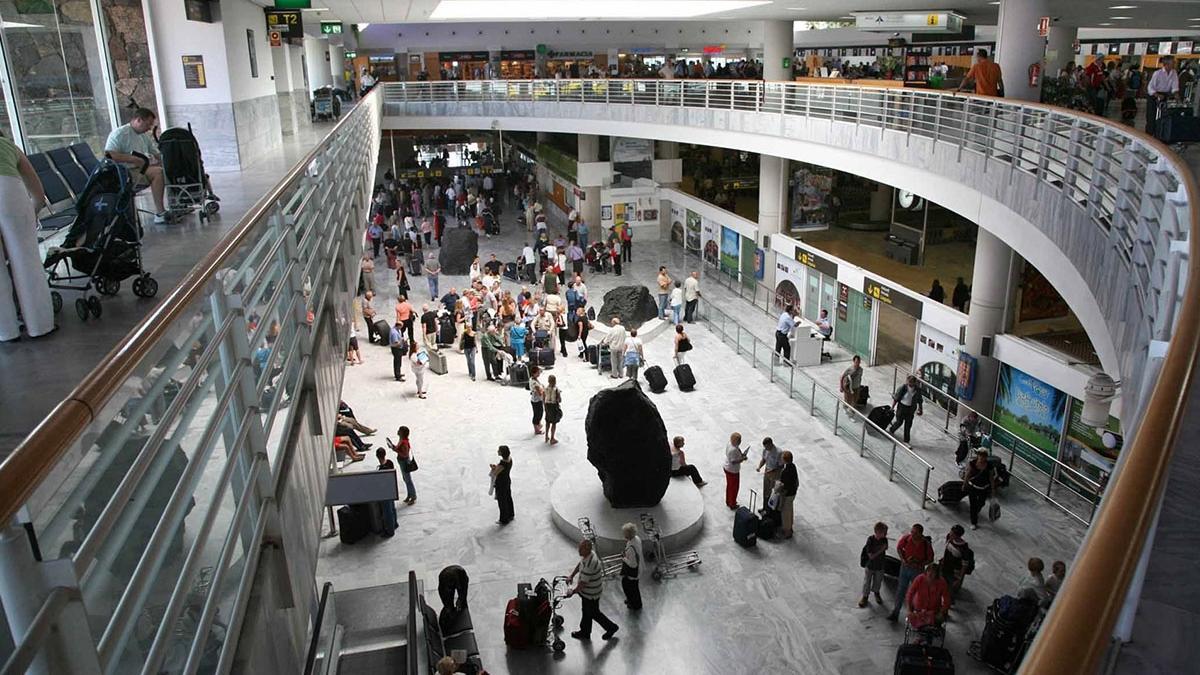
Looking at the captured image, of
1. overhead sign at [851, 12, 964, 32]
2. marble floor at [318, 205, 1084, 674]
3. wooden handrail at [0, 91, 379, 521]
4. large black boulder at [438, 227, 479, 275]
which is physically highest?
overhead sign at [851, 12, 964, 32]

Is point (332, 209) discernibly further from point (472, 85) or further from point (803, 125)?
point (472, 85)

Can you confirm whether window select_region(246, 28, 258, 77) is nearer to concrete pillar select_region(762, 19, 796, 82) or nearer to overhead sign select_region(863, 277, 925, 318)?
overhead sign select_region(863, 277, 925, 318)

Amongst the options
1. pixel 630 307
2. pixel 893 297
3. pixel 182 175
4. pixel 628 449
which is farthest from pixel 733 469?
pixel 630 307

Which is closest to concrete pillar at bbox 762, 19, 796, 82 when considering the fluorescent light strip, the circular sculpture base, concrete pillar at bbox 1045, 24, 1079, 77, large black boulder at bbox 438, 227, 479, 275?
the fluorescent light strip

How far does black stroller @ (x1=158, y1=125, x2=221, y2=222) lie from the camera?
8.98 metres

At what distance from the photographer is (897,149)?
52.5 feet

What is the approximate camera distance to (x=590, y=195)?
104 feet

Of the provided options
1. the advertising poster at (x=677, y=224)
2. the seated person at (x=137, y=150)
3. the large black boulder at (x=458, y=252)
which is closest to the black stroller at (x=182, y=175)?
the seated person at (x=137, y=150)

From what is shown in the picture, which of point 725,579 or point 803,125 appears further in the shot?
point 803,125

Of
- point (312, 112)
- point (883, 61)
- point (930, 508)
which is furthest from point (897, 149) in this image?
point (883, 61)

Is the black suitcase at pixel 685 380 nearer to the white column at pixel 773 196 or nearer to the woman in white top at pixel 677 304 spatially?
the woman in white top at pixel 677 304

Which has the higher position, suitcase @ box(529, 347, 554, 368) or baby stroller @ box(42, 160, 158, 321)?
baby stroller @ box(42, 160, 158, 321)

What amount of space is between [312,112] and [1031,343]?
23200 millimetres

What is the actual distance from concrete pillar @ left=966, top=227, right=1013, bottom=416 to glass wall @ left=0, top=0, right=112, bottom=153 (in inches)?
559
